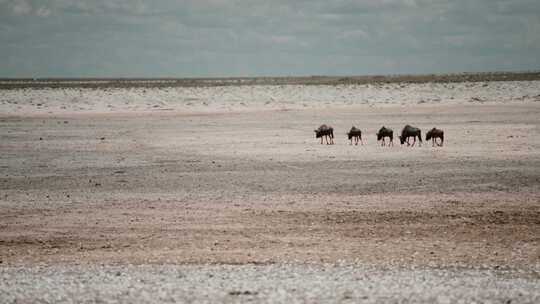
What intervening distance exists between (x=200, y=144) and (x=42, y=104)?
1193 inches

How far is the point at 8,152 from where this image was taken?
2653 centimetres

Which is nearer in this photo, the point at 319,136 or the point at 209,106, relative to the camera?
the point at 319,136

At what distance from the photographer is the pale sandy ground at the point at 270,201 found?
463 inches

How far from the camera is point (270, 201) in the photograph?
54.4 feet

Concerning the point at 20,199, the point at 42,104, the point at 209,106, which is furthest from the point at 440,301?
the point at 42,104

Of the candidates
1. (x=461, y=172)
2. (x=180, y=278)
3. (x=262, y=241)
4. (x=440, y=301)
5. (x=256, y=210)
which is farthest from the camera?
(x=461, y=172)

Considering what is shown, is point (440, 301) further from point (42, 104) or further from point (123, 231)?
point (42, 104)

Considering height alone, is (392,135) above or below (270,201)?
above

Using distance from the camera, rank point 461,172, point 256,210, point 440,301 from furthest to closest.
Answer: point 461,172 < point 256,210 < point 440,301

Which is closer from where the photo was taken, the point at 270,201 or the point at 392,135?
the point at 270,201

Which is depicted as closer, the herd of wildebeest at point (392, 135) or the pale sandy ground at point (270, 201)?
the pale sandy ground at point (270, 201)

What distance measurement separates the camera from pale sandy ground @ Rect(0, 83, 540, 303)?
11.8 meters

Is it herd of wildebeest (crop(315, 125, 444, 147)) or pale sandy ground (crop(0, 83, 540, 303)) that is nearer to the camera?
pale sandy ground (crop(0, 83, 540, 303))

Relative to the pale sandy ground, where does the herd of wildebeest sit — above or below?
above
